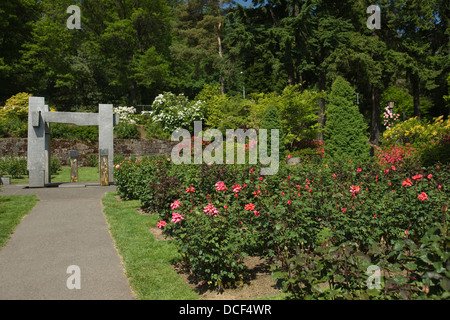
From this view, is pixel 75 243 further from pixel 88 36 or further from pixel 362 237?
pixel 88 36

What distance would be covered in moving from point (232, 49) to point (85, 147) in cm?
1050

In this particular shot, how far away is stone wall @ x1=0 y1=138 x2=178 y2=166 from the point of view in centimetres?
1842

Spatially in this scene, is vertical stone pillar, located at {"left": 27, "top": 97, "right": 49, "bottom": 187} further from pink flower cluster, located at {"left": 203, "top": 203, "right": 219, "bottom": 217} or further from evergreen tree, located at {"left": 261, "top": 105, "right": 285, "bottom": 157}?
pink flower cluster, located at {"left": 203, "top": 203, "right": 219, "bottom": 217}

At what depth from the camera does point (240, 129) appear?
19.1 m

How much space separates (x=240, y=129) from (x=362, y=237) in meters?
14.8

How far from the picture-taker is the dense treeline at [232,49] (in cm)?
2217

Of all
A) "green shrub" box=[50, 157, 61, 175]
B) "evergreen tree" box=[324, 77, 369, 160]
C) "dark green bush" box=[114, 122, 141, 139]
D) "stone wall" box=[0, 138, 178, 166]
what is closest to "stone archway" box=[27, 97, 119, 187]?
"green shrub" box=[50, 157, 61, 175]

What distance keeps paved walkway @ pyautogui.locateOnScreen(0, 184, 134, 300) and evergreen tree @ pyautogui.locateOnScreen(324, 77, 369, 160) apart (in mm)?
10268

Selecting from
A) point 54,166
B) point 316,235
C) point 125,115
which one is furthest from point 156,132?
point 316,235

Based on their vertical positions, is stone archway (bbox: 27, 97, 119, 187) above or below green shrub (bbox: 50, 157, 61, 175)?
above

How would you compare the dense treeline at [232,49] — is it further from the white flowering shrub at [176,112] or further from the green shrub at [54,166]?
the green shrub at [54,166]

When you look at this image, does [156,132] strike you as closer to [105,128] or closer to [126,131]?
[126,131]
